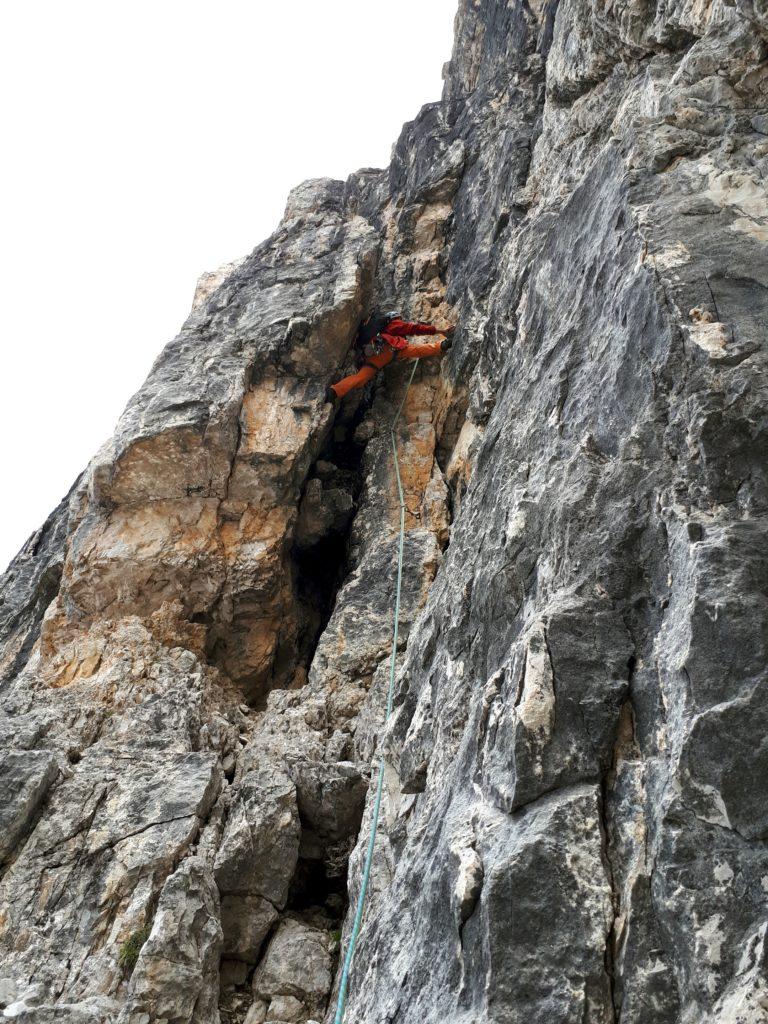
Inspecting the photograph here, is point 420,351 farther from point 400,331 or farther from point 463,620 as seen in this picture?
point 463,620

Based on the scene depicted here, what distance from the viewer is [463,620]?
20.7ft

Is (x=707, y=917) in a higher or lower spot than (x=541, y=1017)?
higher

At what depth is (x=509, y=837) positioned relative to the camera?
3975 millimetres

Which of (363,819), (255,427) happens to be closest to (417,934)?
(363,819)

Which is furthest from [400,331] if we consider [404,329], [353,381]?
[353,381]

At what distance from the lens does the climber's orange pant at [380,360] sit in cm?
1174

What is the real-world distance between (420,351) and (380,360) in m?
0.68

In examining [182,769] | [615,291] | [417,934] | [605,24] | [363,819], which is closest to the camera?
[417,934]

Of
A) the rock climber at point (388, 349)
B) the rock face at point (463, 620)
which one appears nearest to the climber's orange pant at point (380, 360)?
the rock climber at point (388, 349)

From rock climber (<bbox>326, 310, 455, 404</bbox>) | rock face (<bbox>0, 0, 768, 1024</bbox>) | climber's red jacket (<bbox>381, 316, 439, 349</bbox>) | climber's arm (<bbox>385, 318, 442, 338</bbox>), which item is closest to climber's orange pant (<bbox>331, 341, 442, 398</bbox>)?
rock climber (<bbox>326, 310, 455, 404</bbox>)

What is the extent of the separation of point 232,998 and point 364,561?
541 cm

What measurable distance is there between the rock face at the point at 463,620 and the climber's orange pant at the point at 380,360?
38 cm

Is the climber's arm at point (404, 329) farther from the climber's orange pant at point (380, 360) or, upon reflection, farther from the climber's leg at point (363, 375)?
Answer: the climber's leg at point (363, 375)

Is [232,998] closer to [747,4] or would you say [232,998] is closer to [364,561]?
[364,561]
